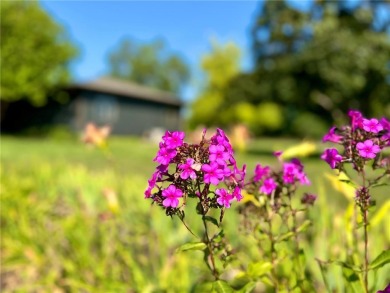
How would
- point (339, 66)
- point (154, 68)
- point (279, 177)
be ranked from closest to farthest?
1. point (279, 177)
2. point (339, 66)
3. point (154, 68)

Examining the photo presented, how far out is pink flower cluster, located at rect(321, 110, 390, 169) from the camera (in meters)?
1.23

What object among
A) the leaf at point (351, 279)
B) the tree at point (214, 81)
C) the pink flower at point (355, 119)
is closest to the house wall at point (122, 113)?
the tree at point (214, 81)

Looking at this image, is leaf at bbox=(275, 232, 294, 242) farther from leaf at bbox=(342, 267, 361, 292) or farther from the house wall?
the house wall

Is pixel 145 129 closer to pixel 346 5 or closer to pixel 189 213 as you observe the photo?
pixel 346 5

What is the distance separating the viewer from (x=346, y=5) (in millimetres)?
19594

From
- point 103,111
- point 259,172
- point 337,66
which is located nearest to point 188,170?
point 259,172

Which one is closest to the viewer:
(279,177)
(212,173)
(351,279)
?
(212,173)

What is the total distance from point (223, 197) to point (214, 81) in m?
32.6

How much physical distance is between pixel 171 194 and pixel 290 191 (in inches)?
24.3

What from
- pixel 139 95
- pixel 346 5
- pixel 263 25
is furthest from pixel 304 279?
pixel 139 95

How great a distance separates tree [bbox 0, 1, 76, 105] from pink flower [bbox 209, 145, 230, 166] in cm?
2527

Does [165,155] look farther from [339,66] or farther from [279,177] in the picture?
[339,66]

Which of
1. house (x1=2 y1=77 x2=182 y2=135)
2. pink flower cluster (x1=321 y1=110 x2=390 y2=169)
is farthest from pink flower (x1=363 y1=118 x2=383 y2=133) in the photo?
house (x1=2 y1=77 x2=182 y2=135)

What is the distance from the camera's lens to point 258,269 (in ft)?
5.16
